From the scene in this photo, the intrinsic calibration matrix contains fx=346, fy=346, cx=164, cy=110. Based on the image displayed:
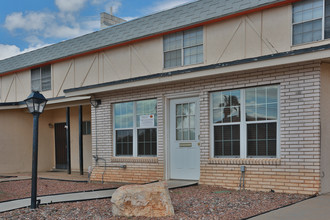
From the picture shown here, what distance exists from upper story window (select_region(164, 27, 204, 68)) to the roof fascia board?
109 centimetres

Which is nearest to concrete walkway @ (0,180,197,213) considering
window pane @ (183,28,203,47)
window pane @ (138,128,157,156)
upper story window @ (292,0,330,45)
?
window pane @ (138,128,157,156)

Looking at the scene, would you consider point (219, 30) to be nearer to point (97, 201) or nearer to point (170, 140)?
point (170, 140)

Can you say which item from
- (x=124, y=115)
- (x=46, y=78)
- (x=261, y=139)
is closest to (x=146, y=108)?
(x=124, y=115)

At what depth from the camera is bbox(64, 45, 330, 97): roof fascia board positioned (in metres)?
7.06

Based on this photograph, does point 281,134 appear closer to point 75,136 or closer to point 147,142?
point 147,142

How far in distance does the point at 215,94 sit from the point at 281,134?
2005 millimetres

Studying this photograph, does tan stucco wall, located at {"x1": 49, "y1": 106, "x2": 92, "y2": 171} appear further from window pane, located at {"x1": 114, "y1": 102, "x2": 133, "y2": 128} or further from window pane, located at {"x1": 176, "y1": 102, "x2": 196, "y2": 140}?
window pane, located at {"x1": 176, "y1": 102, "x2": 196, "y2": 140}

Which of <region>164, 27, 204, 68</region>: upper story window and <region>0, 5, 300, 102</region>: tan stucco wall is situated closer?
<region>0, 5, 300, 102</region>: tan stucco wall

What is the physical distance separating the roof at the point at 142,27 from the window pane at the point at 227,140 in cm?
298

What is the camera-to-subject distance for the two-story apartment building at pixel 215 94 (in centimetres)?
750

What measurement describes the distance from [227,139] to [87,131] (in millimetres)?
7744

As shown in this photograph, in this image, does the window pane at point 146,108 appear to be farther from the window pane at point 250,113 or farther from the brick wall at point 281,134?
the window pane at point 250,113

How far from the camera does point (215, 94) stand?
893 cm

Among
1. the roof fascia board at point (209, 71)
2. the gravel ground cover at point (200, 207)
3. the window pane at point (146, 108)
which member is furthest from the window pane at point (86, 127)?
the gravel ground cover at point (200, 207)
